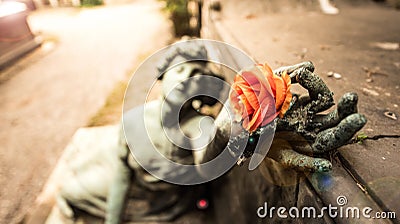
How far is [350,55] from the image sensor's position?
1968 mm

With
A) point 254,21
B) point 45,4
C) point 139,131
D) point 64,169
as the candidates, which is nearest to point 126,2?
point 45,4

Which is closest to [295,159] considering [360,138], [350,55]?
[360,138]

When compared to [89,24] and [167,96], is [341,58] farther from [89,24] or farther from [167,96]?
[89,24]

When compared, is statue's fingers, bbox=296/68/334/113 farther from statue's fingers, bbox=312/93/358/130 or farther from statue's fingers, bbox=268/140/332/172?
statue's fingers, bbox=268/140/332/172

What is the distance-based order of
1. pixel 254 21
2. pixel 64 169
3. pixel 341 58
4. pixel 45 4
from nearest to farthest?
pixel 341 58 < pixel 64 169 < pixel 254 21 < pixel 45 4

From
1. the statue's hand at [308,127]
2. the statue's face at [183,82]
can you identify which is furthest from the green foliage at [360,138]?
the statue's face at [183,82]

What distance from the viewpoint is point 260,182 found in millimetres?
1257

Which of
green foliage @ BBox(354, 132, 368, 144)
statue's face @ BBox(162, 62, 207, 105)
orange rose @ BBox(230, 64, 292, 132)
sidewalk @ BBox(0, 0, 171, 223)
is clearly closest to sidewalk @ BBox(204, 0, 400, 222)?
green foliage @ BBox(354, 132, 368, 144)

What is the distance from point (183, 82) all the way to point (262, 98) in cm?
52

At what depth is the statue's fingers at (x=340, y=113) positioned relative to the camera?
0.66m

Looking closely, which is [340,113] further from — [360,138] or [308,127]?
[360,138]

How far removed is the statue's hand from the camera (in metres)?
0.72

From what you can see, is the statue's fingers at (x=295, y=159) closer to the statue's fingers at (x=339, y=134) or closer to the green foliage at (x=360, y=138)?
the statue's fingers at (x=339, y=134)

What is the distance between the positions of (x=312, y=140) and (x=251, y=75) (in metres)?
0.29
